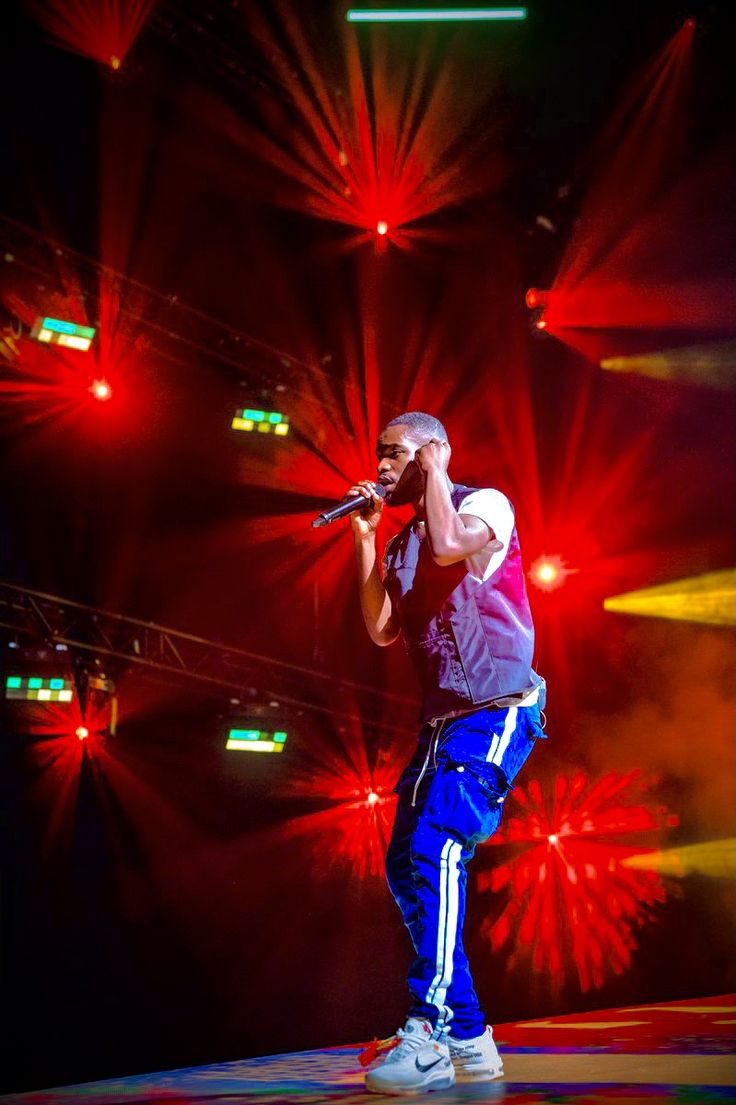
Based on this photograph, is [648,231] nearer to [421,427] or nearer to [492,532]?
[421,427]

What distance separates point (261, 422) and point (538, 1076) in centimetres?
367

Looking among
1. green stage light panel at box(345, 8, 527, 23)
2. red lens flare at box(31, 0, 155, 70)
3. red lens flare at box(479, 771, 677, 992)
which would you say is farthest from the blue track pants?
red lens flare at box(31, 0, 155, 70)

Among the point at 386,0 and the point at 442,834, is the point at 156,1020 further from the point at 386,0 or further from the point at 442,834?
the point at 386,0

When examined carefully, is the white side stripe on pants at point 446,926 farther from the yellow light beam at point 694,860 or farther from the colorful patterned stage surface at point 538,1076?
the yellow light beam at point 694,860

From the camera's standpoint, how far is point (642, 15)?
4.42 metres

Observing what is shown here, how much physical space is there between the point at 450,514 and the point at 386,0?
2.88 m

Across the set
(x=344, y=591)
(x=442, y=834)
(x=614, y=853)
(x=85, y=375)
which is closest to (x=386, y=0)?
(x=85, y=375)

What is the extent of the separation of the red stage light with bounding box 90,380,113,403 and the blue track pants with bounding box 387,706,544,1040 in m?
3.23

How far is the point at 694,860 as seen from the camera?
457 cm

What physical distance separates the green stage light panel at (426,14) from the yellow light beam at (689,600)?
107 inches

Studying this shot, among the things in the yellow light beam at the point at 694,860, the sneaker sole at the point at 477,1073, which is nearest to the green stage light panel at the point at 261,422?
Answer: the yellow light beam at the point at 694,860

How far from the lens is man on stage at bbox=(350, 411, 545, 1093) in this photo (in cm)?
212

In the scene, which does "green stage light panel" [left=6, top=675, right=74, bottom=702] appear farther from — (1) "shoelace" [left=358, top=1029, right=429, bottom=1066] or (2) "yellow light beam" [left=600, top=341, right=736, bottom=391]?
(1) "shoelace" [left=358, top=1029, right=429, bottom=1066]

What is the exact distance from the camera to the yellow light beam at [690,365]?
4.84 m
